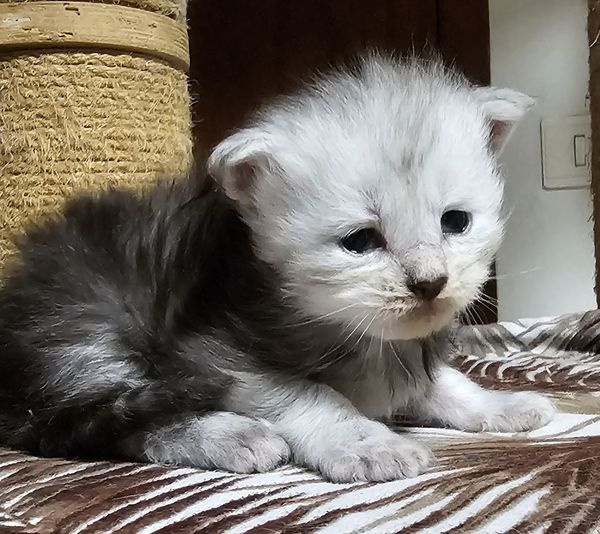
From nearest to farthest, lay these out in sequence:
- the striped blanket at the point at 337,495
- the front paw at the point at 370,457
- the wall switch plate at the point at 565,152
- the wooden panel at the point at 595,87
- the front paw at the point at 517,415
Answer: the striped blanket at the point at 337,495 < the front paw at the point at 370,457 < the front paw at the point at 517,415 < the wooden panel at the point at 595,87 < the wall switch plate at the point at 565,152

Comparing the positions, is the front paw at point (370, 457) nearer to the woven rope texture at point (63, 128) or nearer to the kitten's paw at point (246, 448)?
the kitten's paw at point (246, 448)

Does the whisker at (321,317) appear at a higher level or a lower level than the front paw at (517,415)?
higher

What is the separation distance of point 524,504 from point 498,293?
1.84 metres

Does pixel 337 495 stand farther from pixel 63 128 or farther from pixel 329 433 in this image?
pixel 63 128

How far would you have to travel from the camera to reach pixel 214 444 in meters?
1.02

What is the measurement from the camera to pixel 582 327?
1.80 meters

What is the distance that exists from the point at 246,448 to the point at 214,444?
5 centimetres

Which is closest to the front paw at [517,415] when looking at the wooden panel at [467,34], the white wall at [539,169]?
the white wall at [539,169]

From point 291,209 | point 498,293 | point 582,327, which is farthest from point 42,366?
point 498,293

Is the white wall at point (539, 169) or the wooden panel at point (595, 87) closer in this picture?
the wooden panel at point (595, 87)

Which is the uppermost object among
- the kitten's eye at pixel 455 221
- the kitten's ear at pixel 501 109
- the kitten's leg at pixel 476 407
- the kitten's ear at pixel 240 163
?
the kitten's ear at pixel 501 109

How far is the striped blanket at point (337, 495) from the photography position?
755mm

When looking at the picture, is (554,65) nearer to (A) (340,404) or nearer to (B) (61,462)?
(A) (340,404)

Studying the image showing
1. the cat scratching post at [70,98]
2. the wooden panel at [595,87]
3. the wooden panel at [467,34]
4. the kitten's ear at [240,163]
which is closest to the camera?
the kitten's ear at [240,163]
